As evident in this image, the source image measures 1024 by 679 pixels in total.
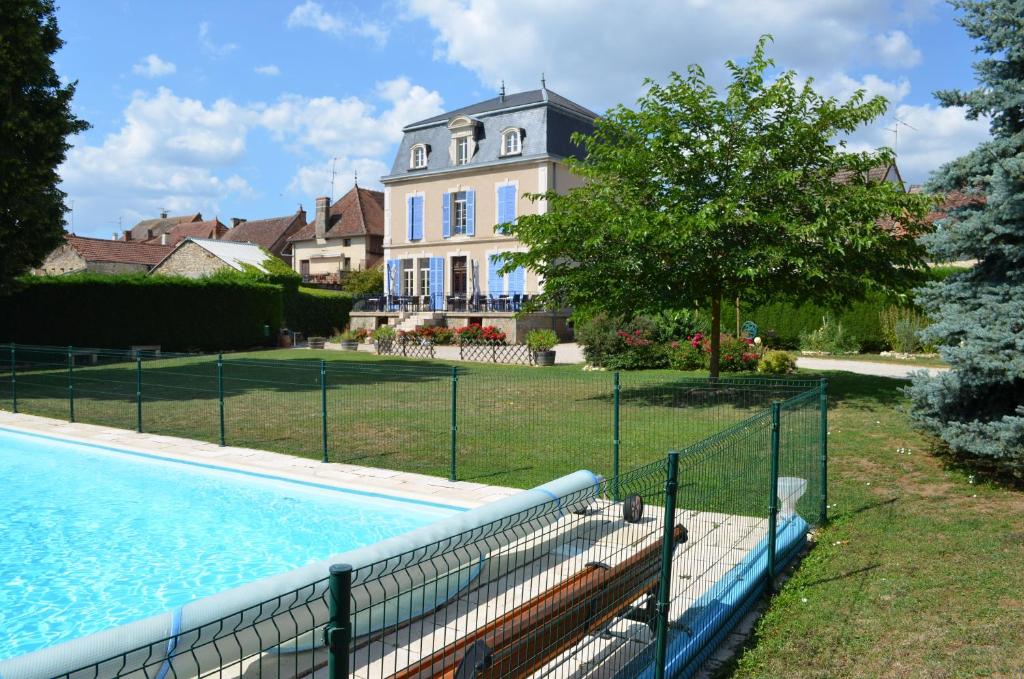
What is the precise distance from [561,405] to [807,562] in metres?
8.61

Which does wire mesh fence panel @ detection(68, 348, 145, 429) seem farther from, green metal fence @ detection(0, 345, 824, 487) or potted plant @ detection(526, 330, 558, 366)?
potted plant @ detection(526, 330, 558, 366)

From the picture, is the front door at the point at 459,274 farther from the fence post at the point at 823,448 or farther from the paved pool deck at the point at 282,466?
the fence post at the point at 823,448

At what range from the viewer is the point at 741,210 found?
14852mm

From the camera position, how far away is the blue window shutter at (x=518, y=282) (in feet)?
114

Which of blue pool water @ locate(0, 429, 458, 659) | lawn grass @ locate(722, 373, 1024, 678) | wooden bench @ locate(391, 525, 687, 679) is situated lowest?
blue pool water @ locate(0, 429, 458, 659)

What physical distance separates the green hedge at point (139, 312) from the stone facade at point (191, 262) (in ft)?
24.8

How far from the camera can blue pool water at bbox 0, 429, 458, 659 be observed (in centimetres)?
712

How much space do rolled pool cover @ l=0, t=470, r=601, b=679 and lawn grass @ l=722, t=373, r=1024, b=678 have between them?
1.87 m

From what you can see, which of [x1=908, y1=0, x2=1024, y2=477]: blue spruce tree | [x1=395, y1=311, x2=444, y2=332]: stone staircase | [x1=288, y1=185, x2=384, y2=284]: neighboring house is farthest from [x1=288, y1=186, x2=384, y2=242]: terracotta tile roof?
[x1=908, y1=0, x2=1024, y2=477]: blue spruce tree

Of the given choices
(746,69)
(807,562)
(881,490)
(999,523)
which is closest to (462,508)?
(807,562)

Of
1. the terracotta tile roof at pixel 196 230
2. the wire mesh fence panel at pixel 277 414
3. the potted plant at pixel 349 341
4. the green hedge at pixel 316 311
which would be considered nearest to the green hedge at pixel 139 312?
the potted plant at pixel 349 341

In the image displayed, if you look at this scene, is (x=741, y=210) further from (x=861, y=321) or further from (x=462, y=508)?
(x=861, y=321)

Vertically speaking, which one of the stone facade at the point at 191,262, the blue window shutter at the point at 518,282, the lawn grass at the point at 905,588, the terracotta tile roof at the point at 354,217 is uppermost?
the terracotta tile roof at the point at 354,217

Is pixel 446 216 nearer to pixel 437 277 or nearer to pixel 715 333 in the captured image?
pixel 437 277
